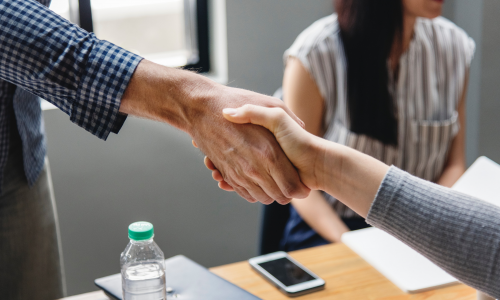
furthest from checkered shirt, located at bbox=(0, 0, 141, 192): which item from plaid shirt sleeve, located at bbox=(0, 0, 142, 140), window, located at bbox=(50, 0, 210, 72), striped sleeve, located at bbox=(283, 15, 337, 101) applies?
window, located at bbox=(50, 0, 210, 72)

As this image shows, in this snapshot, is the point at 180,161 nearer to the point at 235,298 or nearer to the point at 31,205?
the point at 31,205

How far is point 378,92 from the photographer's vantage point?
161 centimetres

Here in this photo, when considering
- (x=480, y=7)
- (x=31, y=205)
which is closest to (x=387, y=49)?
(x=480, y=7)

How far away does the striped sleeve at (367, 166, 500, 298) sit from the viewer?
82 cm

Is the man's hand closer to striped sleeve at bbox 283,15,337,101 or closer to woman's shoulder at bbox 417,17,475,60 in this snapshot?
striped sleeve at bbox 283,15,337,101

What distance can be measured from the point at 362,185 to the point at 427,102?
92cm

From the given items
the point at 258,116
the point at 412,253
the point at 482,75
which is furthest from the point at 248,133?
the point at 482,75

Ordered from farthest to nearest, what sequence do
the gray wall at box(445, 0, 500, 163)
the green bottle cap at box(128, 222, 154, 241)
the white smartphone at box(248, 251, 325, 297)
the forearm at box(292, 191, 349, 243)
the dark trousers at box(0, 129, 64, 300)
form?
the gray wall at box(445, 0, 500, 163) < the forearm at box(292, 191, 349, 243) < the dark trousers at box(0, 129, 64, 300) < the white smartphone at box(248, 251, 325, 297) < the green bottle cap at box(128, 222, 154, 241)

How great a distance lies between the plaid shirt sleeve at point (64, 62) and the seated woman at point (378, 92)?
2.40 feet

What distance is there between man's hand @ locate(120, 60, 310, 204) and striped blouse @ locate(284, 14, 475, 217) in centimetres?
61

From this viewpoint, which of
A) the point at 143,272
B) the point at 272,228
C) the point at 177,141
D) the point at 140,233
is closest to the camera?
the point at 140,233

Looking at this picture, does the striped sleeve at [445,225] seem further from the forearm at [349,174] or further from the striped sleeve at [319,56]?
the striped sleeve at [319,56]

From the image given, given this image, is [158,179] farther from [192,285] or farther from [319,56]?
[192,285]

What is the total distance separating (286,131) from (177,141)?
4.16ft
